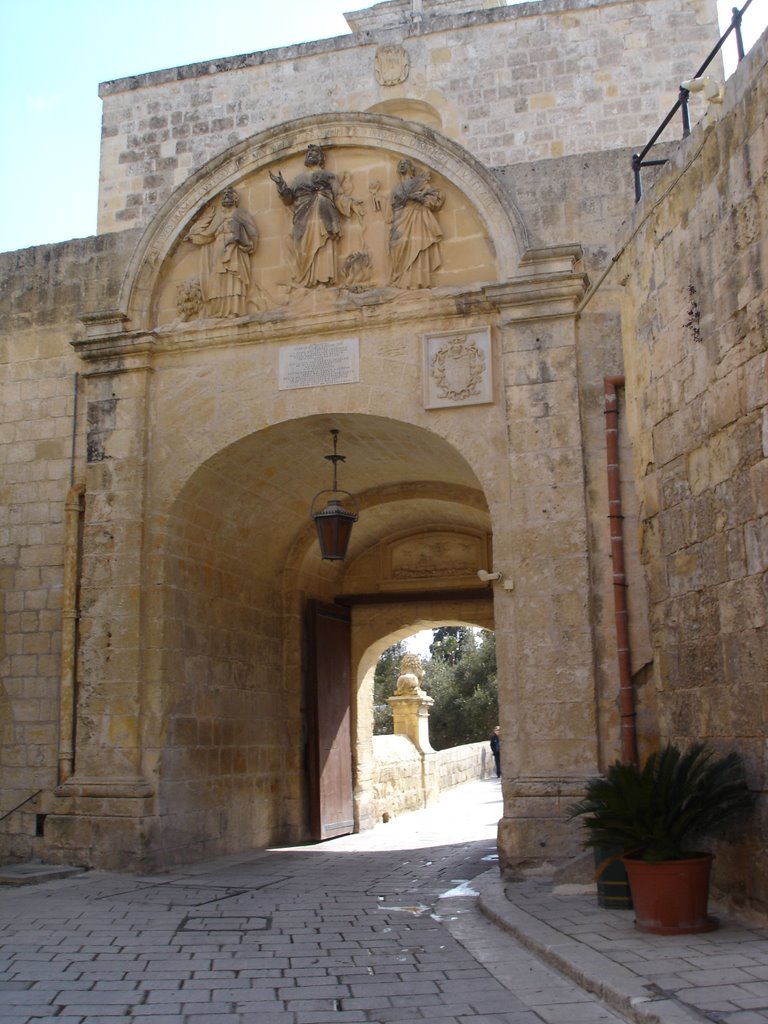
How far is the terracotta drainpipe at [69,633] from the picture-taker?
8461mm

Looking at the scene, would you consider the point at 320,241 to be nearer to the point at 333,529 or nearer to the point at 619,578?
the point at 333,529

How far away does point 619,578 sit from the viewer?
741cm

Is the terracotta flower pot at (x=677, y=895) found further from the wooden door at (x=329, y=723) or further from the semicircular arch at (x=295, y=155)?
the wooden door at (x=329, y=723)

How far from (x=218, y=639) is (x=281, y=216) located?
3762 mm

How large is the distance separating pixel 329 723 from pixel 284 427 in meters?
4.23

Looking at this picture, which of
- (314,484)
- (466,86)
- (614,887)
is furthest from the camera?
(466,86)

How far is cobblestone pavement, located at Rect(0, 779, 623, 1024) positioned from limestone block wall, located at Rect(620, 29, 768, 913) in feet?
4.56

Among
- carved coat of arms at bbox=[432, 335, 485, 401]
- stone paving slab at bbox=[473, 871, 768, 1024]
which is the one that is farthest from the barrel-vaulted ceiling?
stone paving slab at bbox=[473, 871, 768, 1024]

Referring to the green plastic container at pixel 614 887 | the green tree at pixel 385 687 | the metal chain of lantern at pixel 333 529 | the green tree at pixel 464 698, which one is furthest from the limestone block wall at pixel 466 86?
the green tree at pixel 385 687

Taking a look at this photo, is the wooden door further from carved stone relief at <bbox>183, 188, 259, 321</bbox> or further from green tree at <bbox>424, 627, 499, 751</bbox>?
green tree at <bbox>424, 627, 499, 751</bbox>

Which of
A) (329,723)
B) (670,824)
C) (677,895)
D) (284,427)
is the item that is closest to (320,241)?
(284,427)

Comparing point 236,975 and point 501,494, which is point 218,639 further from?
point 236,975

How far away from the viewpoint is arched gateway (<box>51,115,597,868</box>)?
7.67m

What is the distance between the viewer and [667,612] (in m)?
5.88
